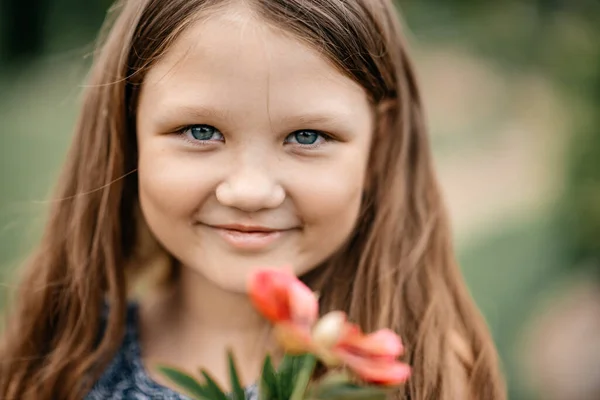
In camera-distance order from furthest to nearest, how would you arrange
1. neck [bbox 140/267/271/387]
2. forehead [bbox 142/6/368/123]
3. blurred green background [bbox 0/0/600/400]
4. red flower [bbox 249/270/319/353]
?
blurred green background [bbox 0/0/600/400]
neck [bbox 140/267/271/387]
forehead [bbox 142/6/368/123]
red flower [bbox 249/270/319/353]

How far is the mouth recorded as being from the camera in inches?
44.9

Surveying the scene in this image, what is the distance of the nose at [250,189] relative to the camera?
3.50 ft

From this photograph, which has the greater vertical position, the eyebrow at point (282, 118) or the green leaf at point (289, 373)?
the eyebrow at point (282, 118)

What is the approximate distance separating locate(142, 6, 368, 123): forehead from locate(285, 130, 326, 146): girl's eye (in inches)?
1.8

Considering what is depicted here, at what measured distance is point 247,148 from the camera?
3.54ft

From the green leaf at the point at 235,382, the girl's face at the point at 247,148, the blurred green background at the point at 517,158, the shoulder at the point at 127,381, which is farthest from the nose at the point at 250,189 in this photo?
the blurred green background at the point at 517,158

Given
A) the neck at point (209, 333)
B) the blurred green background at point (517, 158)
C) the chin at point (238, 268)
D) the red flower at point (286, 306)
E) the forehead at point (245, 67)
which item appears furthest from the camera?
the blurred green background at point (517, 158)

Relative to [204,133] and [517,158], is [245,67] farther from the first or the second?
[517,158]

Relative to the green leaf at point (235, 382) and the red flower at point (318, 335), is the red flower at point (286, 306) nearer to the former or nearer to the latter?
the red flower at point (318, 335)

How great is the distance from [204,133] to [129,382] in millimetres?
479

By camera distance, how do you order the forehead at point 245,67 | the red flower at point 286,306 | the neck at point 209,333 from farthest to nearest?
the neck at point 209,333
the forehead at point 245,67
the red flower at point 286,306

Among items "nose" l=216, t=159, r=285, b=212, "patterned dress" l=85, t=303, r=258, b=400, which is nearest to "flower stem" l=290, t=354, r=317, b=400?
"nose" l=216, t=159, r=285, b=212

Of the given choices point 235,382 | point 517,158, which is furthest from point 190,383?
point 517,158

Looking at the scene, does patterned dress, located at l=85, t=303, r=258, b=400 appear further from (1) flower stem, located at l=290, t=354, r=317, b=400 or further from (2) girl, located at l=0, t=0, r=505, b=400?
(1) flower stem, located at l=290, t=354, r=317, b=400
